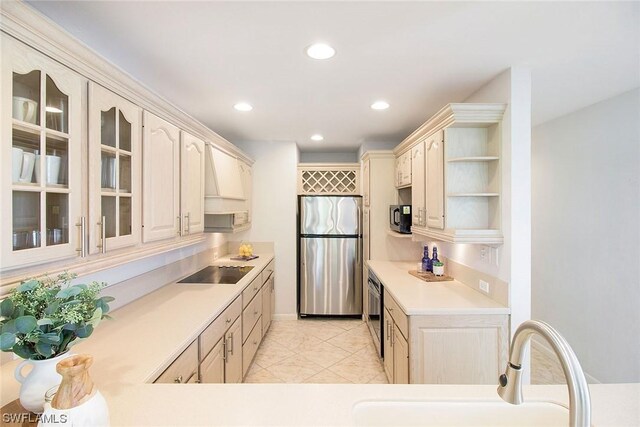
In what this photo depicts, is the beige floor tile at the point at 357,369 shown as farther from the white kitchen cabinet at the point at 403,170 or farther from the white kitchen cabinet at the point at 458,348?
the white kitchen cabinet at the point at 403,170

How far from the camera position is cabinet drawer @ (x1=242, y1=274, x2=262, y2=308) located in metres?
2.60

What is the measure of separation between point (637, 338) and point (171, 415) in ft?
10.1

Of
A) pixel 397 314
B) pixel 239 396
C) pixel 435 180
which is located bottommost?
pixel 397 314

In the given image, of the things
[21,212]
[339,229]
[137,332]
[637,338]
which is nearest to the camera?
→ [21,212]

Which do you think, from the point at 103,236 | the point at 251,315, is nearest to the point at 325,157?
the point at 251,315

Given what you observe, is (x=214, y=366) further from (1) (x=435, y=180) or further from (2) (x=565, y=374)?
(1) (x=435, y=180)

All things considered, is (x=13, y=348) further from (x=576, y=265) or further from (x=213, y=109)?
(x=576, y=265)

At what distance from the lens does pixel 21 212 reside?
993mm

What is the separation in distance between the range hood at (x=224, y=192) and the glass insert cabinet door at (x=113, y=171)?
102 centimetres

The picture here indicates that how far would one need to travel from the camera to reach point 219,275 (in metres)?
2.89

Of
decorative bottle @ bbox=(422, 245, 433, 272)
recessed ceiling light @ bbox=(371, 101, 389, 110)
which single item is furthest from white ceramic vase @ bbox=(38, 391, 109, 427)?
decorative bottle @ bbox=(422, 245, 433, 272)

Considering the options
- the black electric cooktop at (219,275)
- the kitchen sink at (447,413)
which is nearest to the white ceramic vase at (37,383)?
the kitchen sink at (447,413)

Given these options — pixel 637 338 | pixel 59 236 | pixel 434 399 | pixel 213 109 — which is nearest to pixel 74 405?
pixel 59 236

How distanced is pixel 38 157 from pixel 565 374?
1.64 meters
